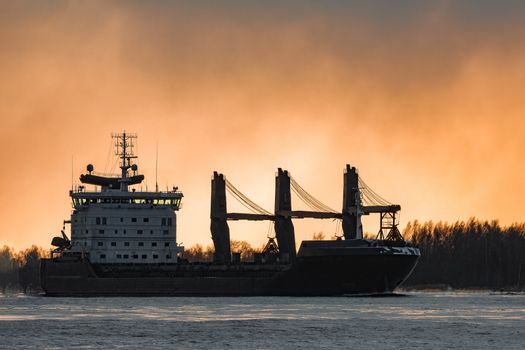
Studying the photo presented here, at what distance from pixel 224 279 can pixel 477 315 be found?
118 feet

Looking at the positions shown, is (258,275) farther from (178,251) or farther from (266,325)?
(266,325)

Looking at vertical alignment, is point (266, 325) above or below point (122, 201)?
below

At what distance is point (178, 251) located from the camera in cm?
12481

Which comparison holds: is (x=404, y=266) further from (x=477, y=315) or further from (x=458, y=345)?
(x=458, y=345)

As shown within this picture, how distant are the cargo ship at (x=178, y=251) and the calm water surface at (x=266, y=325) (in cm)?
454

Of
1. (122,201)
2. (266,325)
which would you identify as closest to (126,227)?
(122,201)

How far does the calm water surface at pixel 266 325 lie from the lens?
220ft

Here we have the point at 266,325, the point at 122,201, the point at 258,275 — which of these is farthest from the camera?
the point at 122,201

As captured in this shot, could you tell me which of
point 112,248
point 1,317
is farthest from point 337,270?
point 1,317

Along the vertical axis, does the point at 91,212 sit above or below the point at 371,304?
above

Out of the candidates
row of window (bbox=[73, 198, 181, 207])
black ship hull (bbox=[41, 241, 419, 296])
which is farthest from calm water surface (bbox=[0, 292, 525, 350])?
row of window (bbox=[73, 198, 181, 207])

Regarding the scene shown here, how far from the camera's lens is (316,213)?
422 feet

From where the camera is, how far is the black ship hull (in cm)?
11225

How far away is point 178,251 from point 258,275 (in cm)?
948
